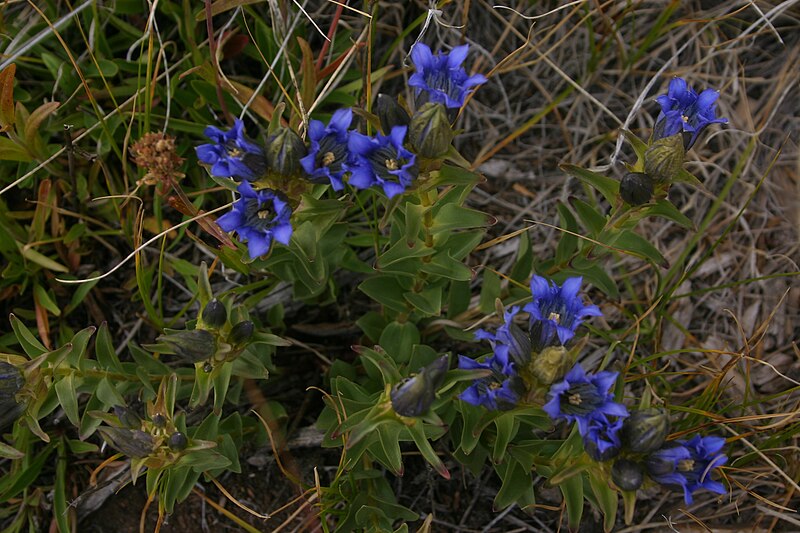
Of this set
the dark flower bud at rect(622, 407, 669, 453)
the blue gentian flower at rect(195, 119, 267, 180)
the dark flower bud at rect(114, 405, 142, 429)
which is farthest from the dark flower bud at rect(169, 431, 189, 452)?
the dark flower bud at rect(622, 407, 669, 453)

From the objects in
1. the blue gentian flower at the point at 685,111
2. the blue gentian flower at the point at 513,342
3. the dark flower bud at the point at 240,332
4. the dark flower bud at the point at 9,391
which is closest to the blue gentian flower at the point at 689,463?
the blue gentian flower at the point at 513,342

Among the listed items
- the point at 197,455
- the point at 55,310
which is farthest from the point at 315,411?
the point at 55,310

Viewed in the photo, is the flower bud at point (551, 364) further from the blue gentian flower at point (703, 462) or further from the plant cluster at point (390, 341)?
the blue gentian flower at point (703, 462)

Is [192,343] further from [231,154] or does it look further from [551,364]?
[551,364]

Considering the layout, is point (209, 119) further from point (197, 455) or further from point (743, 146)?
point (743, 146)

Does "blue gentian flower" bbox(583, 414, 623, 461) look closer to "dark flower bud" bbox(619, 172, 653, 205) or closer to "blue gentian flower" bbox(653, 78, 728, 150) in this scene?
"dark flower bud" bbox(619, 172, 653, 205)
